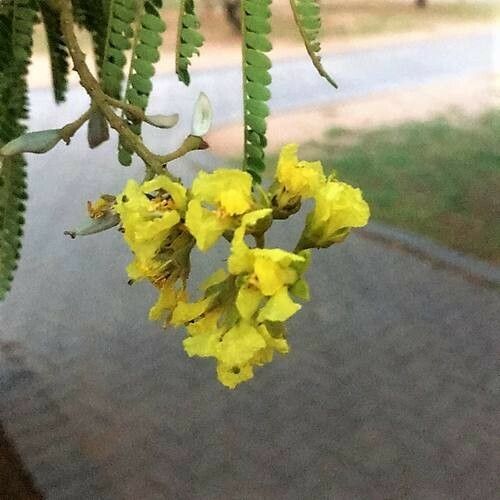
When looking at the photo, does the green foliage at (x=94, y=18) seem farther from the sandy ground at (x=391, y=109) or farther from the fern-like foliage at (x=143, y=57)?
the sandy ground at (x=391, y=109)

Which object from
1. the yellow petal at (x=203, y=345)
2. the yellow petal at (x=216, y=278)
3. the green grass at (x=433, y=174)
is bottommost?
the green grass at (x=433, y=174)

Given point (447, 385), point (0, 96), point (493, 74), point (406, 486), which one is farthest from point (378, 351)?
point (493, 74)

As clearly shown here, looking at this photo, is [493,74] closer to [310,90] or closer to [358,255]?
[310,90]

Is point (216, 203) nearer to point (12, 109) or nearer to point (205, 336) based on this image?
point (205, 336)

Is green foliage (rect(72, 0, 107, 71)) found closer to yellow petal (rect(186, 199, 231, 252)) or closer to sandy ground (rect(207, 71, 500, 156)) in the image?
yellow petal (rect(186, 199, 231, 252))

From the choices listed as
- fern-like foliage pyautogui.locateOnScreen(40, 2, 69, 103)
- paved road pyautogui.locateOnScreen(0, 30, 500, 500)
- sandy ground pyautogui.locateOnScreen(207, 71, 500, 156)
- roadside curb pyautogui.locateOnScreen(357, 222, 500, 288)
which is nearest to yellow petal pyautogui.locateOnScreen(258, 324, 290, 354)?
fern-like foliage pyautogui.locateOnScreen(40, 2, 69, 103)

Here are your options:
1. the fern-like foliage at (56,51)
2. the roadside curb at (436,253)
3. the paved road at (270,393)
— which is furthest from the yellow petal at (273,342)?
the roadside curb at (436,253)
